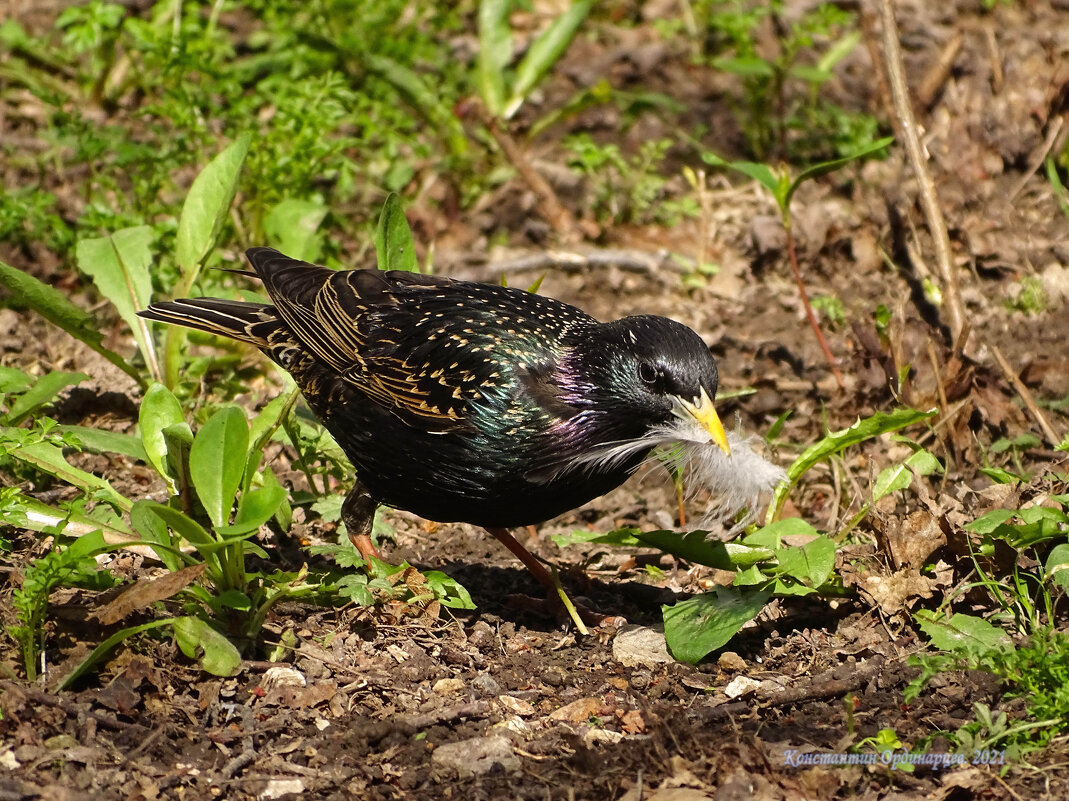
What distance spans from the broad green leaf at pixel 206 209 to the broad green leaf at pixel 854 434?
9.35 feet

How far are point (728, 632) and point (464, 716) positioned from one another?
3.18 feet

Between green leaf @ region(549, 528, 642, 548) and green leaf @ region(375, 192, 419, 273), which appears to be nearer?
green leaf @ region(549, 528, 642, 548)

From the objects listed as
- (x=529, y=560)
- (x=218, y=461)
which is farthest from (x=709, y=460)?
(x=218, y=461)

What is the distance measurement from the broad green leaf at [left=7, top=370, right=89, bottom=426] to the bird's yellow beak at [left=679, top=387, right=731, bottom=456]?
8.50ft

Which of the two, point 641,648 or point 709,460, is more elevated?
point 709,460

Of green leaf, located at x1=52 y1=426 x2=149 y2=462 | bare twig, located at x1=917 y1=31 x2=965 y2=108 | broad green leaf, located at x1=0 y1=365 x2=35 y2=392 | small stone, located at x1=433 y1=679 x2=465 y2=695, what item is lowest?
small stone, located at x1=433 y1=679 x2=465 y2=695

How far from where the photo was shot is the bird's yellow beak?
4.38m

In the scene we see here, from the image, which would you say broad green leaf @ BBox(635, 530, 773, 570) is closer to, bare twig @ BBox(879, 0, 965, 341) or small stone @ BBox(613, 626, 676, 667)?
small stone @ BBox(613, 626, 676, 667)

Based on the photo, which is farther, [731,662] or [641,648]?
[641,648]

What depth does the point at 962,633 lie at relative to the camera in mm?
4145

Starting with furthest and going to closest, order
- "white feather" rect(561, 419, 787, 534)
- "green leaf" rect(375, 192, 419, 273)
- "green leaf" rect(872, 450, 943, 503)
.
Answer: "green leaf" rect(375, 192, 419, 273) < "green leaf" rect(872, 450, 943, 503) < "white feather" rect(561, 419, 787, 534)

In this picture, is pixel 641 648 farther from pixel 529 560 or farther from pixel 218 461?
pixel 218 461

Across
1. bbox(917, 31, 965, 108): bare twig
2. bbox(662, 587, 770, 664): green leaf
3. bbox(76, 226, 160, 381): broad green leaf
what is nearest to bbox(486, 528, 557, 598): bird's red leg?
bbox(662, 587, 770, 664): green leaf

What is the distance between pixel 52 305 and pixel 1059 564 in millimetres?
4171
